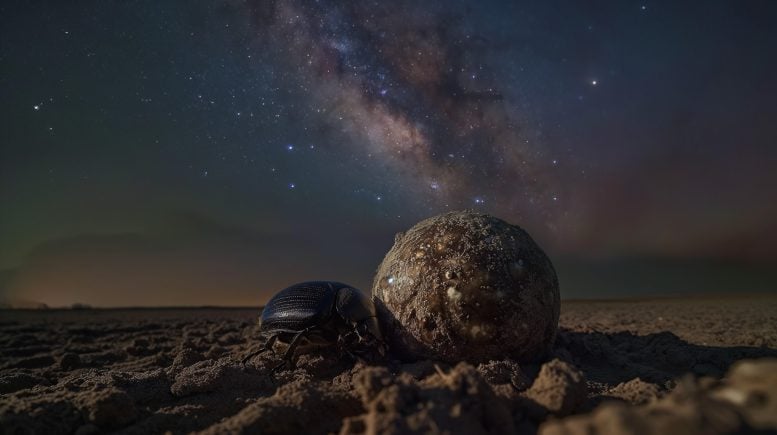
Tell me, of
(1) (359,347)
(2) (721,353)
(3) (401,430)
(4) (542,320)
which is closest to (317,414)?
(3) (401,430)

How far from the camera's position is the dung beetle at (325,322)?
4402 mm

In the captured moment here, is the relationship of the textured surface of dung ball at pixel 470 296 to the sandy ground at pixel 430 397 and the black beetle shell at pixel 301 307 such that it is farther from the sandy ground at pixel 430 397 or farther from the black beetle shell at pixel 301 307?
the black beetle shell at pixel 301 307

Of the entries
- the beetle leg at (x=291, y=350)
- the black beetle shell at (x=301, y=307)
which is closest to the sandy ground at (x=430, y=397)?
the beetle leg at (x=291, y=350)

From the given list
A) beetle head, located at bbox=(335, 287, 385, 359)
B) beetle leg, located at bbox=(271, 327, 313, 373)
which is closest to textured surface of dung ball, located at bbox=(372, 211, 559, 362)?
beetle head, located at bbox=(335, 287, 385, 359)

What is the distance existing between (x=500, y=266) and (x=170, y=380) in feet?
10.7

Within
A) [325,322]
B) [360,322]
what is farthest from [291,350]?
[360,322]

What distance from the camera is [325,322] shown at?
4.53 metres

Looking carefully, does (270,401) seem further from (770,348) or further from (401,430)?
(770,348)

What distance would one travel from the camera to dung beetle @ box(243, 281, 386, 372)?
4402mm

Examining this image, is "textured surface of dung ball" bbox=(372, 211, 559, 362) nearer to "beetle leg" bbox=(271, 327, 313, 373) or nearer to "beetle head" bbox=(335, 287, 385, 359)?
"beetle head" bbox=(335, 287, 385, 359)

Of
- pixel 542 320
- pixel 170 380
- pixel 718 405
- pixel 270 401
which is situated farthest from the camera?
pixel 542 320

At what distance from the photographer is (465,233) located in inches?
173

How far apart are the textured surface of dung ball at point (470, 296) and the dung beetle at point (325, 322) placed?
238 millimetres

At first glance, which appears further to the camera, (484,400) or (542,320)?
(542,320)
